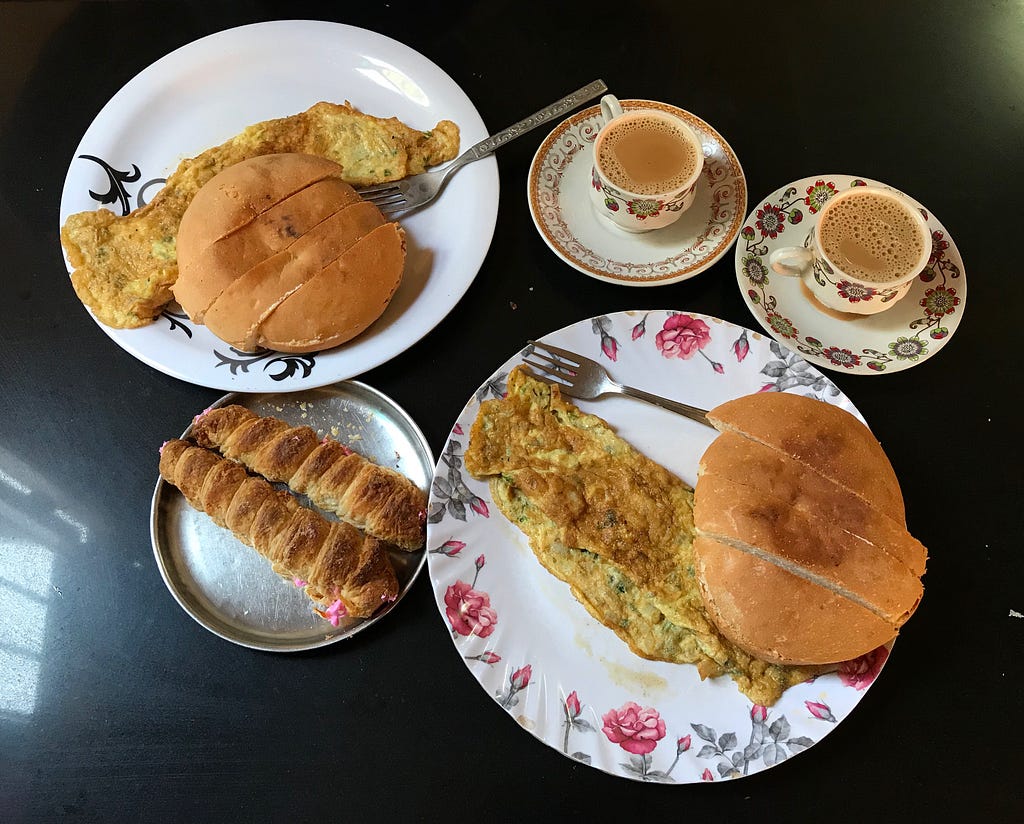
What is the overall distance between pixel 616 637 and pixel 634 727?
0.67 ft

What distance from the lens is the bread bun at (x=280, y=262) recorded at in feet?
5.94

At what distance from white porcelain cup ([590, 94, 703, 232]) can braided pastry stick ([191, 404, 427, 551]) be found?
0.98 m

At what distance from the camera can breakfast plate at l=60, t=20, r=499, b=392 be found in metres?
1.93

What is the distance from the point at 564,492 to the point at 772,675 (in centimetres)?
65

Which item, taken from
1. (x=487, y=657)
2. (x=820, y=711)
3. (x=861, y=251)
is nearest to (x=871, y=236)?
(x=861, y=251)

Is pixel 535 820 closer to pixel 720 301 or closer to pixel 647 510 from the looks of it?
pixel 647 510

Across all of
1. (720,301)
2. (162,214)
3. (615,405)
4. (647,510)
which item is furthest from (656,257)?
(162,214)

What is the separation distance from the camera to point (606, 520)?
1.77 m

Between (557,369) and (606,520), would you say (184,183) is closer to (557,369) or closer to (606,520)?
(557,369)

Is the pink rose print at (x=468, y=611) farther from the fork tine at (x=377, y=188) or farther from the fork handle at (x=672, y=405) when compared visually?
the fork tine at (x=377, y=188)

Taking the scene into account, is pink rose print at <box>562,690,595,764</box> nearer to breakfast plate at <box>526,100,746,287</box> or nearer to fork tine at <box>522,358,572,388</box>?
fork tine at <box>522,358,572,388</box>

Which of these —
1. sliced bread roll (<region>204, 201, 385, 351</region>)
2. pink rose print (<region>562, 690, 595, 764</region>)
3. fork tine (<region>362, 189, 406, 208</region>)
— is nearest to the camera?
pink rose print (<region>562, 690, 595, 764</region>)

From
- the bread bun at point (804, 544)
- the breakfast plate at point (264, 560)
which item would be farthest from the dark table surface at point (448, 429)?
the bread bun at point (804, 544)

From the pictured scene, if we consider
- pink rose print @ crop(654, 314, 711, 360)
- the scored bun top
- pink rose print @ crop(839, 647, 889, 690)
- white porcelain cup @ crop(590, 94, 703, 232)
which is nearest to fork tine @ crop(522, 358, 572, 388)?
pink rose print @ crop(654, 314, 711, 360)
